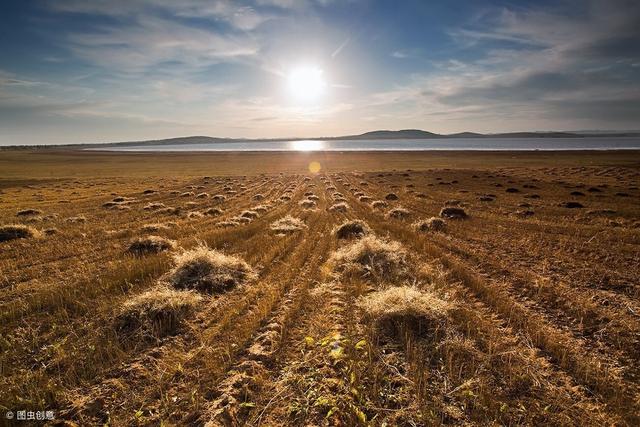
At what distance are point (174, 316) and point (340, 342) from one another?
13.0ft

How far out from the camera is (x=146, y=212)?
24.6 meters

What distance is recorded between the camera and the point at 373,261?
10.6 m

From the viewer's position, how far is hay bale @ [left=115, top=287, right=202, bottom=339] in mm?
6688

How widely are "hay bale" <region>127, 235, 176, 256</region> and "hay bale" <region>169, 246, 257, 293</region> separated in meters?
2.94

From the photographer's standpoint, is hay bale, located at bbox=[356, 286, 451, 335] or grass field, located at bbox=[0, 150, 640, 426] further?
hay bale, located at bbox=[356, 286, 451, 335]

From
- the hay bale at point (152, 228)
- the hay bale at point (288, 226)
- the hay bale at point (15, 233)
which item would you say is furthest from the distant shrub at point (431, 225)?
the hay bale at point (15, 233)

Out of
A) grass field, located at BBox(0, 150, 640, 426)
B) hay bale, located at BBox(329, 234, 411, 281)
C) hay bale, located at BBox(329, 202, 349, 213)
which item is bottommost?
grass field, located at BBox(0, 150, 640, 426)

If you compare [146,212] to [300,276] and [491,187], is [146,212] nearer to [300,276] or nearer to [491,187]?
[300,276]

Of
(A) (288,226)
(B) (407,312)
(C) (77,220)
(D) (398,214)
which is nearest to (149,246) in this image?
(A) (288,226)

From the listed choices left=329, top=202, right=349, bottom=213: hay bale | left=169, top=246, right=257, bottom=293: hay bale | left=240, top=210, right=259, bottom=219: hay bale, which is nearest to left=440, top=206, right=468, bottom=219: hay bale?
left=329, top=202, right=349, bottom=213: hay bale

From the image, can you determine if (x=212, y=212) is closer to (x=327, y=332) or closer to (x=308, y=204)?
(x=308, y=204)

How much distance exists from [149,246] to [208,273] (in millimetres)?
5140

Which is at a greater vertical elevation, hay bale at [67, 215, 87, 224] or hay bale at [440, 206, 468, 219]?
hay bale at [440, 206, 468, 219]

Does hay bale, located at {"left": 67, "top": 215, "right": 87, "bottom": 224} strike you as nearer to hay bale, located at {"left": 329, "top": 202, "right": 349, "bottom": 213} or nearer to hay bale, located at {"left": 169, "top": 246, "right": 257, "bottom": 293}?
hay bale, located at {"left": 169, "top": 246, "right": 257, "bottom": 293}
